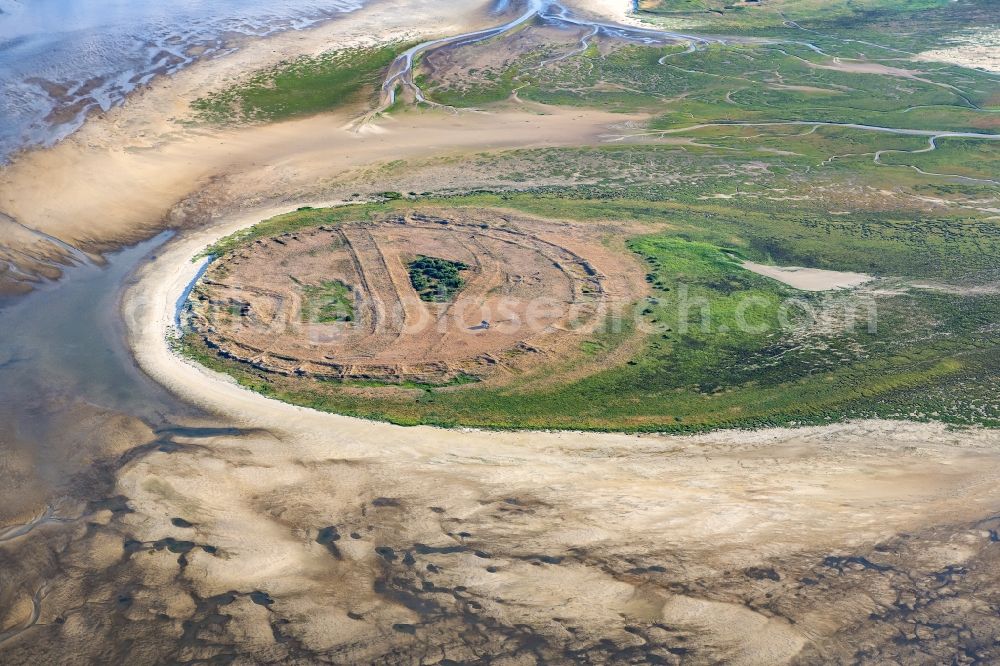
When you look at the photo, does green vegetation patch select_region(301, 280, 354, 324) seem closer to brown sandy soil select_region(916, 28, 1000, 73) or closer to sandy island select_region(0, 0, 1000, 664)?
sandy island select_region(0, 0, 1000, 664)

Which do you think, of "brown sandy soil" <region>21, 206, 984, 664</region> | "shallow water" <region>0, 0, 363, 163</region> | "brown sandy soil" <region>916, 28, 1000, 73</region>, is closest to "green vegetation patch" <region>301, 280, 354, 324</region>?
"brown sandy soil" <region>21, 206, 984, 664</region>

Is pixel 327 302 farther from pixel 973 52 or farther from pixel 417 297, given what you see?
pixel 973 52

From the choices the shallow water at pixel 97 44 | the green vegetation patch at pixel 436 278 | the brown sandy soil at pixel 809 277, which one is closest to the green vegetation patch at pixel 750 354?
the brown sandy soil at pixel 809 277

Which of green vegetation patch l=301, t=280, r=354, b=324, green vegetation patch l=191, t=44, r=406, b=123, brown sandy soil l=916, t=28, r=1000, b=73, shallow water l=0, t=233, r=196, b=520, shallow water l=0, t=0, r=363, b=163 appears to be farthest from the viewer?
brown sandy soil l=916, t=28, r=1000, b=73

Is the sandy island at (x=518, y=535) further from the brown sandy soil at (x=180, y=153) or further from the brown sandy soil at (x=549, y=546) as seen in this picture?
the brown sandy soil at (x=180, y=153)

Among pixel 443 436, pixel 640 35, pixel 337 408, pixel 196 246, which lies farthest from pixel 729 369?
pixel 640 35

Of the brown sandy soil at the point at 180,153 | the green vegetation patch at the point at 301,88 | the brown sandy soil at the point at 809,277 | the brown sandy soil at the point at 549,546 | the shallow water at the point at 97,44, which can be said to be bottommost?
the brown sandy soil at the point at 549,546
